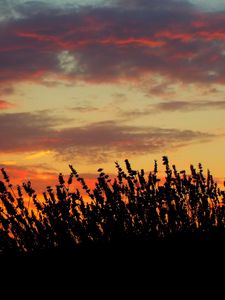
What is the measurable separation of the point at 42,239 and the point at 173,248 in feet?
5.88

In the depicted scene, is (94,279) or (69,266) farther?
(69,266)

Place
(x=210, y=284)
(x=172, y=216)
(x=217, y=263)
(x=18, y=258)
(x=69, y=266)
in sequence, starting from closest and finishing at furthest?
1. (x=210, y=284)
2. (x=217, y=263)
3. (x=69, y=266)
4. (x=18, y=258)
5. (x=172, y=216)

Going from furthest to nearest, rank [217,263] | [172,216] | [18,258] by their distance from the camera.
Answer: [172,216]
[18,258]
[217,263]

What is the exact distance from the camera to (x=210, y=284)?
4.25 meters

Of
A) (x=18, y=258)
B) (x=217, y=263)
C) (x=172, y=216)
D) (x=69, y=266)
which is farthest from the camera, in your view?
(x=172, y=216)

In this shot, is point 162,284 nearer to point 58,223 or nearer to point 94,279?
point 94,279

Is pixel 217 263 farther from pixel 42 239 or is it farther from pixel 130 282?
pixel 42 239

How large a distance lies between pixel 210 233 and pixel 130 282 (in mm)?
1560

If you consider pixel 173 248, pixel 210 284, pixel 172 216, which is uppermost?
pixel 172 216

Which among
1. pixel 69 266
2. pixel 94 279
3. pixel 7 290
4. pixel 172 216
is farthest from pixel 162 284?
pixel 172 216

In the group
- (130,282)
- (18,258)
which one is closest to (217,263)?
(130,282)

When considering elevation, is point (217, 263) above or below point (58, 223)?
below

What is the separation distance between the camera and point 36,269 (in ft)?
16.7

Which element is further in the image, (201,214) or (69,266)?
(201,214)
